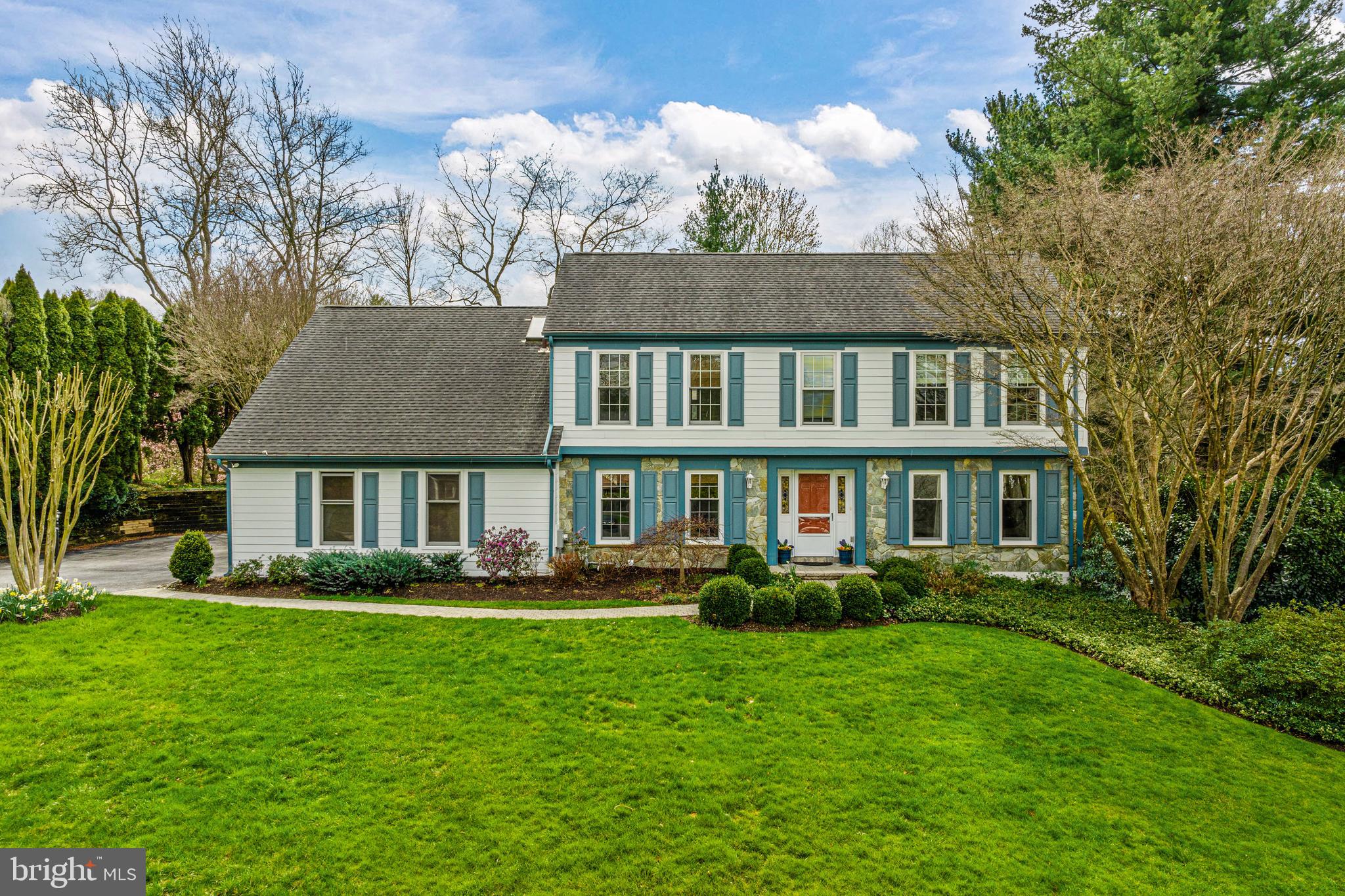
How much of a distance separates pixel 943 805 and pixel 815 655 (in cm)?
326

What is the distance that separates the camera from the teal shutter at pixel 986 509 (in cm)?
1360

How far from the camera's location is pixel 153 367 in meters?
22.1

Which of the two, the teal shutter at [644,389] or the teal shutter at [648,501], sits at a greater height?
the teal shutter at [644,389]

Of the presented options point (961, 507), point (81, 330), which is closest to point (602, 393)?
point (961, 507)

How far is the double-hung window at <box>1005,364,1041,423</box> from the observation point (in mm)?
13562

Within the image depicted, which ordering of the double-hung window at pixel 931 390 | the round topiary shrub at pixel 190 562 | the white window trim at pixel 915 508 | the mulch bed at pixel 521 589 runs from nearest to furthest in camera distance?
the mulch bed at pixel 521 589 < the round topiary shrub at pixel 190 562 < the white window trim at pixel 915 508 < the double-hung window at pixel 931 390

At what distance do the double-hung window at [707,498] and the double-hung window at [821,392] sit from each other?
2470 mm

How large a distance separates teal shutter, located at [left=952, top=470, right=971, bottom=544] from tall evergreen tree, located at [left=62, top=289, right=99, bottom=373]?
24.0 metres

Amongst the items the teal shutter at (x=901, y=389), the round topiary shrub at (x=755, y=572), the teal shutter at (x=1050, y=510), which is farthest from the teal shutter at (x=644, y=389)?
the teal shutter at (x=1050, y=510)

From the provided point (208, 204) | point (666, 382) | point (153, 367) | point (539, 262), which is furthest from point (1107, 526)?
point (208, 204)

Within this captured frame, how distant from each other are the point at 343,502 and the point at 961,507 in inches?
532

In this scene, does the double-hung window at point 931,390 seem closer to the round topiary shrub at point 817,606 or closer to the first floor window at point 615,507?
the round topiary shrub at point 817,606

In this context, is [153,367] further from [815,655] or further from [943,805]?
[943,805]

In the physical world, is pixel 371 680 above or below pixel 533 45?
below
